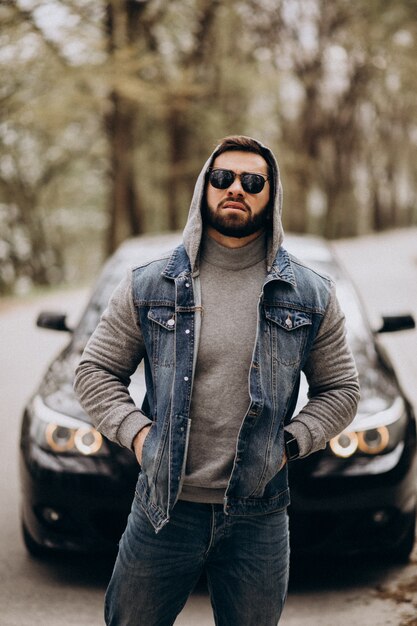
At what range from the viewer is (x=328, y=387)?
7.32 ft

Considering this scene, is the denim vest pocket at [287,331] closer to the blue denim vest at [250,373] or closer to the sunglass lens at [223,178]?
the blue denim vest at [250,373]

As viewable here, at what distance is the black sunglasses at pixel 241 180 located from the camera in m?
2.17

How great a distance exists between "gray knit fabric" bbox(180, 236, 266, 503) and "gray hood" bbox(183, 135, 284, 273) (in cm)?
14

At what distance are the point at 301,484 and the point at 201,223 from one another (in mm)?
1607

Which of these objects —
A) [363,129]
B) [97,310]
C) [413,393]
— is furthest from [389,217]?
[97,310]

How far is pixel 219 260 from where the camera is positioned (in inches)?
86.0

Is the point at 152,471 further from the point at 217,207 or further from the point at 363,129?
the point at 363,129

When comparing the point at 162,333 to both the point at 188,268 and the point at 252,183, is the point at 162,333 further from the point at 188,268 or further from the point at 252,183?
the point at 252,183

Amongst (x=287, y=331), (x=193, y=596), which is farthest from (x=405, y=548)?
(x=287, y=331)

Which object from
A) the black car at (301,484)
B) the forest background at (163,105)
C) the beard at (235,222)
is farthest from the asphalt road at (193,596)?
the forest background at (163,105)

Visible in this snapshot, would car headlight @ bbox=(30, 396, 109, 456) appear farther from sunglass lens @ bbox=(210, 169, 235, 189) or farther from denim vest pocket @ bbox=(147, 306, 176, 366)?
sunglass lens @ bbox=(210, 169, 235, 189)

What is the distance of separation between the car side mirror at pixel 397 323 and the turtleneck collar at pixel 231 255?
2.63 m

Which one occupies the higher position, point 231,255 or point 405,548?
point 231,255

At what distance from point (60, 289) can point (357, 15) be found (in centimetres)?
1266
